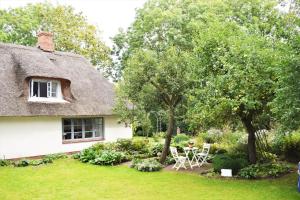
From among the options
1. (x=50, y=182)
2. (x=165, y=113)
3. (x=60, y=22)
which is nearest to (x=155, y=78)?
(x=165, y=113)

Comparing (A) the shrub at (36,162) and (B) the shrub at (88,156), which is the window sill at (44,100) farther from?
(B) the shrub at (88,156)

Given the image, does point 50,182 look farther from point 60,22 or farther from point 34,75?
point 60,22

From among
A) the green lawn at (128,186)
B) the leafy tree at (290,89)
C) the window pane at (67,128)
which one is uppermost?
the leafy tree at (290,89)

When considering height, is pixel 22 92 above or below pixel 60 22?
below

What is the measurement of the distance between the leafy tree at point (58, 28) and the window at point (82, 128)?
12.8 meters

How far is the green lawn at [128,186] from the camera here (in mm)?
9758

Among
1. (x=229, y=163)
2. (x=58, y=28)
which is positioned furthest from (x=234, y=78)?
(x=58, y=28)

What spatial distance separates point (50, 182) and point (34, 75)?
7938 millimetres

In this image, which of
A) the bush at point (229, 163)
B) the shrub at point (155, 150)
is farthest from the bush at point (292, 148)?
the shrub at point (155, 150)

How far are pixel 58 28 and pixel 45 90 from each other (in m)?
14.5

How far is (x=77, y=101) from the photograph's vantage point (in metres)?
19.9

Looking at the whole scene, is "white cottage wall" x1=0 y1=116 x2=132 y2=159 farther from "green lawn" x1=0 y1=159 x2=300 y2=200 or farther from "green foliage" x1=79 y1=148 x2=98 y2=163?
"green lawn" x1=0 y1=159 x2=300 y2=200

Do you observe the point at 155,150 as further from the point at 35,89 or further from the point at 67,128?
the point at 35,89

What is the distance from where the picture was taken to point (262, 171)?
11984 mm
